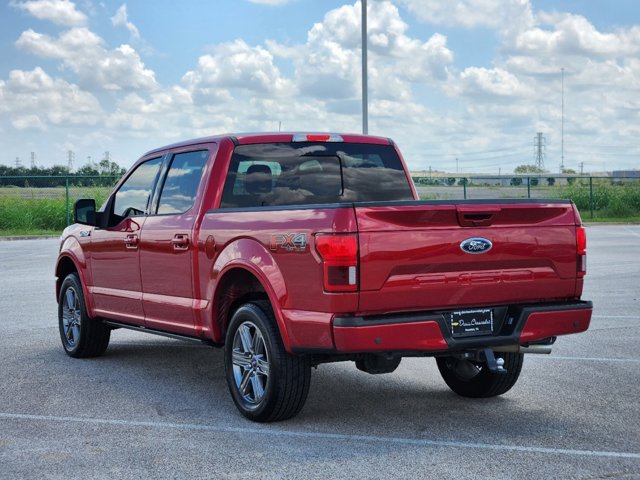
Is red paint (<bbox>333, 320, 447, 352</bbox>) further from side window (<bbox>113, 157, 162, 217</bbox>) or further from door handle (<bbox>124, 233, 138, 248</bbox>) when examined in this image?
side window (<bbox>113, 157, 162, 217</bbox>)

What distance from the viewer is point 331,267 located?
5824 mm

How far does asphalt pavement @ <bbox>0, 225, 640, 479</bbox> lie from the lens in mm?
5512

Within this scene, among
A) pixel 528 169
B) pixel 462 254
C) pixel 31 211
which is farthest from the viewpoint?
pixel 528 169

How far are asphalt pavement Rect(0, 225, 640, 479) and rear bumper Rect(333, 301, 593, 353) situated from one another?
0.58 metres

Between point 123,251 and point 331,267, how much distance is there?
10.4ft

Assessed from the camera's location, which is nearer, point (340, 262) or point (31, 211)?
point (340, 262)

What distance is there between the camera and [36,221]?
121 ft

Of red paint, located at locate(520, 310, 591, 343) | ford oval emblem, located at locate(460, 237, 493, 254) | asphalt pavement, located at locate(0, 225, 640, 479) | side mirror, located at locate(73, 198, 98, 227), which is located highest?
side mirror, located at locate(73, 198, 98, 227)

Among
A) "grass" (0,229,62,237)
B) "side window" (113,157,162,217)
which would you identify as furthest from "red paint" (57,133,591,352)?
"grass" (0,229,62,237)

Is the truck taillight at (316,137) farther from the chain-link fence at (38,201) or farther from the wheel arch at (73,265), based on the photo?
the chain-link fence at (38,201)

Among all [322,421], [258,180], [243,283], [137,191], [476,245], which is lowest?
[322,421]

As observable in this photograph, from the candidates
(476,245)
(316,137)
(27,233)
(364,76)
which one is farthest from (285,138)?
(27,233)

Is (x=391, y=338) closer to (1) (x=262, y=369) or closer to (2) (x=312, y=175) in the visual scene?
(1) (x=262, y=369)

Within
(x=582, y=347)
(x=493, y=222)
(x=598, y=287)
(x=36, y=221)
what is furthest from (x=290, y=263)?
(x=36, y=221)
